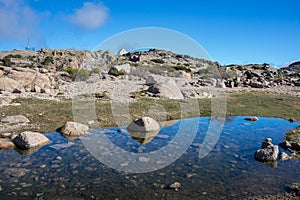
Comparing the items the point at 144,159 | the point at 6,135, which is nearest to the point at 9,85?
the point at 6,135

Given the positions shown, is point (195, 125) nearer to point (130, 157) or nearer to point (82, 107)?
point (130, 157)

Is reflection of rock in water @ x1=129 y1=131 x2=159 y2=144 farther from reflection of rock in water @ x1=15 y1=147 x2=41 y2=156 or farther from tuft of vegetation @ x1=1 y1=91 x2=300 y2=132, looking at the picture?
reflection of rock in water @ x1=15 y1=147 x2=41 y2=156

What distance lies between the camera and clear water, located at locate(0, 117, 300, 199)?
5590 millimetres

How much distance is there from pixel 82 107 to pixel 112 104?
6.37ft

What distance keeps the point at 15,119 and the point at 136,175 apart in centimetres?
707

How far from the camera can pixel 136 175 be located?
655 centimetres

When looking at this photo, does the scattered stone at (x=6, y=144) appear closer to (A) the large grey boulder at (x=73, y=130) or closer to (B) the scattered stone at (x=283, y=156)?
(A) the large grey boulder at (x=73, y=130)

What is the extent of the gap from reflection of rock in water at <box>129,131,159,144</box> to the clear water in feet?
1.25

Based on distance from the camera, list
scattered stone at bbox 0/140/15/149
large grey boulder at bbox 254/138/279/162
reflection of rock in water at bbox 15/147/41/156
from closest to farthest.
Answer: large grey boulder at bbox 254/138/279/162, reflection of rock in water at bbox 15/147/41/156, scattered stone at bbox 0/140/15/149

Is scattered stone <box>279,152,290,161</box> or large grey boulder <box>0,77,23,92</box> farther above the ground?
large grey boulder <box>0,77,23,92</box>

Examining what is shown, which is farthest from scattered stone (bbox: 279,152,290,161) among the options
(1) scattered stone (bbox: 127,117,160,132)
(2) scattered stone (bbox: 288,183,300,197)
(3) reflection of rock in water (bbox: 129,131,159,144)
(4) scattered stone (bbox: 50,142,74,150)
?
(4) scattered stone (bbox: 50,142,74,150)

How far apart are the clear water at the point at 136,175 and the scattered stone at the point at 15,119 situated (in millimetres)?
2502

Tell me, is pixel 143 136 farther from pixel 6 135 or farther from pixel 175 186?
pixel 6 135

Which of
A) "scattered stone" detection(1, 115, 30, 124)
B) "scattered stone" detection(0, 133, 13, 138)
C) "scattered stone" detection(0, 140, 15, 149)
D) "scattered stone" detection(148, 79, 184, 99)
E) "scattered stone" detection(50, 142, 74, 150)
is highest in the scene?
"scattered stone" detection(148, 79, 184, 99)
